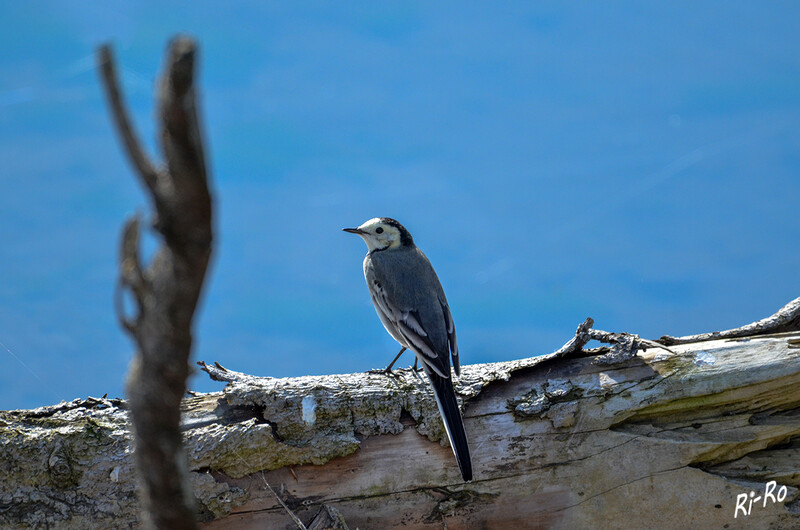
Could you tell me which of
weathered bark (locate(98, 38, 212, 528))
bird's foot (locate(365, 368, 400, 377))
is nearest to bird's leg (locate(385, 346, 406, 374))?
bird's foot (locate(365, 368, 400, 377))

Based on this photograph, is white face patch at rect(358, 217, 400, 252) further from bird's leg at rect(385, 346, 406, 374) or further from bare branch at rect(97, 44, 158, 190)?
bare branch at rect(97, 44, 158, 190)

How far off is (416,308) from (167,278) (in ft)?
9.07

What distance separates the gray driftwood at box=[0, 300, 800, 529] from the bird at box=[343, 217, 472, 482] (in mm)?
158

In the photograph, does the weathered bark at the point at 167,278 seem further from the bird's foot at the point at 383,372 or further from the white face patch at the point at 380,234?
the white face patch at the point at 380,234

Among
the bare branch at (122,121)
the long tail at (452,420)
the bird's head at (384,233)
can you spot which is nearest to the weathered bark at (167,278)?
the bare branch at (122,121)

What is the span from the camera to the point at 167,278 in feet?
3.82

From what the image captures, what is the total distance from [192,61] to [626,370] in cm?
303

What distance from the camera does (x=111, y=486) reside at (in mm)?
3074

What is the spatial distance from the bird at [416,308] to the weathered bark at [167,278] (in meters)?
1.91

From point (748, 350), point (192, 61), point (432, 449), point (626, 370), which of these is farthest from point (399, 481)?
point (192, 61)

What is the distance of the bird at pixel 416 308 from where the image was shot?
3160 mm

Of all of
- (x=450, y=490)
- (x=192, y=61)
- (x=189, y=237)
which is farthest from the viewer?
(x=450, y=490)

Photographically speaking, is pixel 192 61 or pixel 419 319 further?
pixel 419 319

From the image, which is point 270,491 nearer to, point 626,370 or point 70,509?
point 70,509
